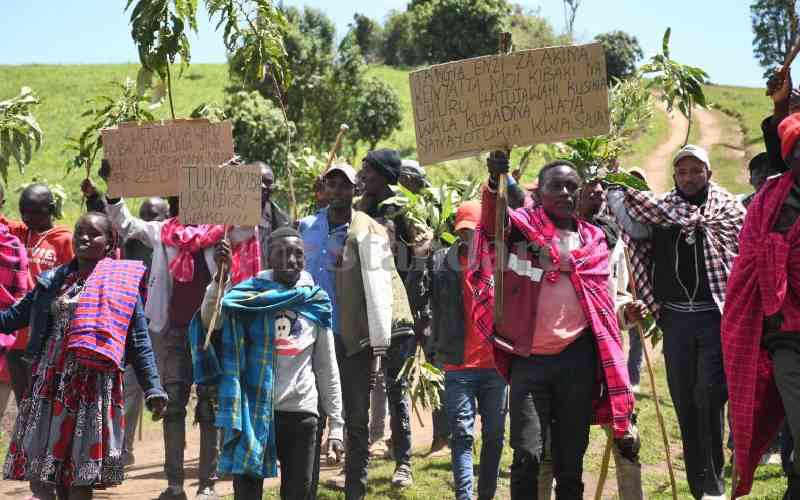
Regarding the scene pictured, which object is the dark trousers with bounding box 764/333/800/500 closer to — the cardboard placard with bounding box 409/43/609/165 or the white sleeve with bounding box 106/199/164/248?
the cardboard placard with bounding box 409/43/609/165

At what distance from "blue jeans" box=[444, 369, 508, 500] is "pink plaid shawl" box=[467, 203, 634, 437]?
1.09 metres

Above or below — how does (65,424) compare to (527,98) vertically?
below

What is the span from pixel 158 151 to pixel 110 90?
114 feet

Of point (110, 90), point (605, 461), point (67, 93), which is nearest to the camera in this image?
point (605, 461)

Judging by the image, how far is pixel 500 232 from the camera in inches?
206

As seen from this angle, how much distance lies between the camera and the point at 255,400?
216 inches

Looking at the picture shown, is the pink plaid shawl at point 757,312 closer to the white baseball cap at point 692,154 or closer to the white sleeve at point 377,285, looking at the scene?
the white baseball cap at point 692,154

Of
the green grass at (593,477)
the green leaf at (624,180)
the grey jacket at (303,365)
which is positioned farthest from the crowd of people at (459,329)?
the green grass at (593,477)

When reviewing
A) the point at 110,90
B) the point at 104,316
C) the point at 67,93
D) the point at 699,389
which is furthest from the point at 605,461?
the point at 67,93

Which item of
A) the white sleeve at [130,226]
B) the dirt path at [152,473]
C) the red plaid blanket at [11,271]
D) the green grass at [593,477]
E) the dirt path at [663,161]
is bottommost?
the green grass at [593,477]

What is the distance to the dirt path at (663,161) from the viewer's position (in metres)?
35.9

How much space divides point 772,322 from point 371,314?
→ 7.93 ft

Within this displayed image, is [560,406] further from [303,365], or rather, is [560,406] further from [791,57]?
[791,57]

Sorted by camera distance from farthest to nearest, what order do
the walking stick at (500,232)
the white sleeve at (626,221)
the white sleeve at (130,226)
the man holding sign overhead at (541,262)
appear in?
the white sleeve at (130,226), the white sleeve at (626,221), the man holding sign overhead at (541,262), the walking stick at (500,232)
